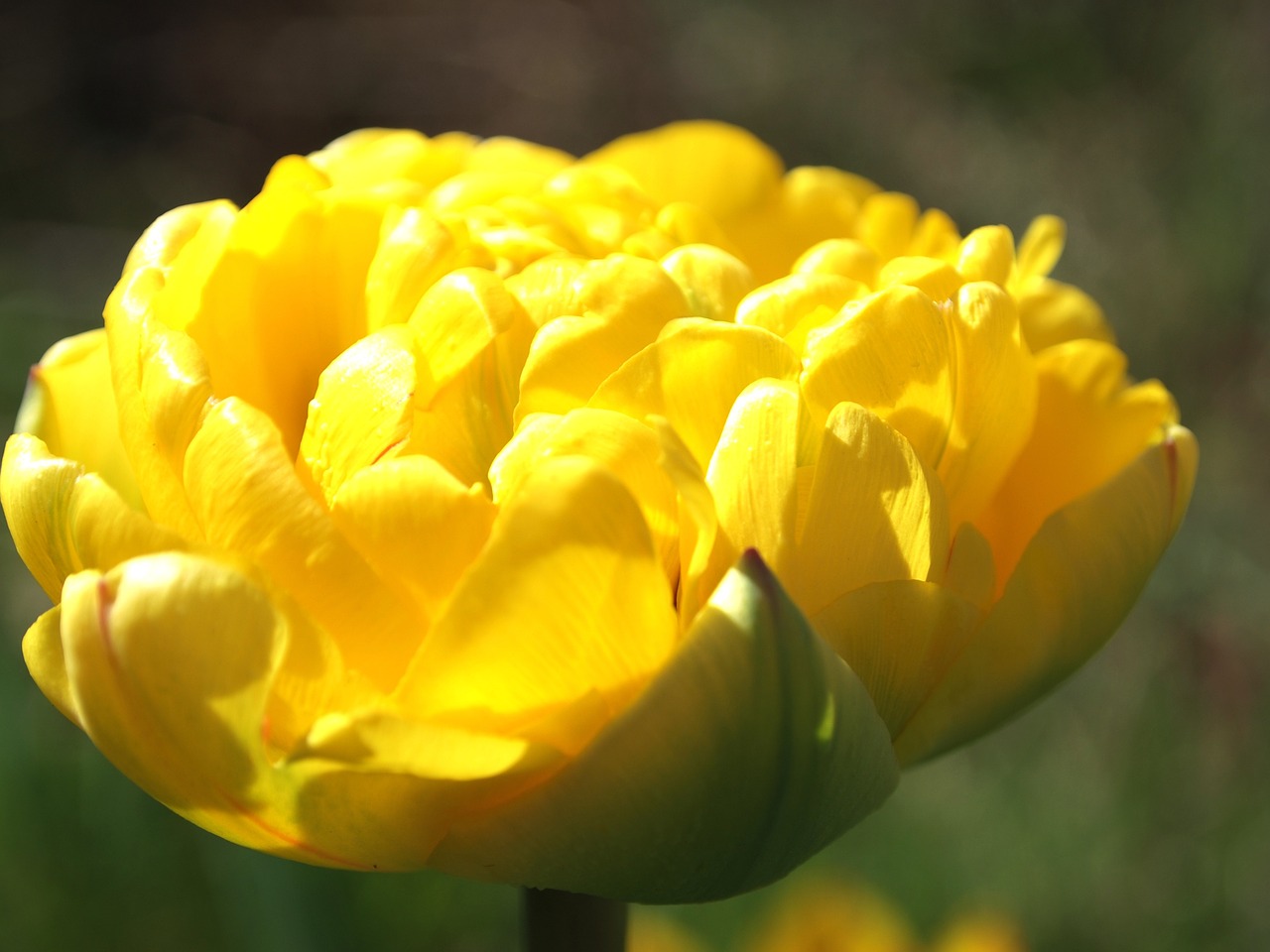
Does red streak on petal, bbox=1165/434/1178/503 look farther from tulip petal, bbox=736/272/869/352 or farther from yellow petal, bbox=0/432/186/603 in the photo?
yellow petal, bbox=0/432/186/603

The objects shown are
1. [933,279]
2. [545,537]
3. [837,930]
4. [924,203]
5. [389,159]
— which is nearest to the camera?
[545,537]

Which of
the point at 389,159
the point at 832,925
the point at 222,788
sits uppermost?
the point at 389,159

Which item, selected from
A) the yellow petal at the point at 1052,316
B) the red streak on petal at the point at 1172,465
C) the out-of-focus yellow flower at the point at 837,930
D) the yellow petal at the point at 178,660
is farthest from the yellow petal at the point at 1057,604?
the out-of-focus yellow flower at the point at 837,930

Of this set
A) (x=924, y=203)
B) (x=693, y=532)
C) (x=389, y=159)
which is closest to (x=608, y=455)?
(x=693, y=532)

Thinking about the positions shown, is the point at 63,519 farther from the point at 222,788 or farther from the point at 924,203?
the point at 924,203

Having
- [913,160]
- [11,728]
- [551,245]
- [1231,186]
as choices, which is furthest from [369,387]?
[913,160]

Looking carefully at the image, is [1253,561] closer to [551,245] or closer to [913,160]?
[913,160]

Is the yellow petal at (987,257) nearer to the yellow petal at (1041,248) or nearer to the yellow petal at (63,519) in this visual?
the yellow petal at (1041,248)
